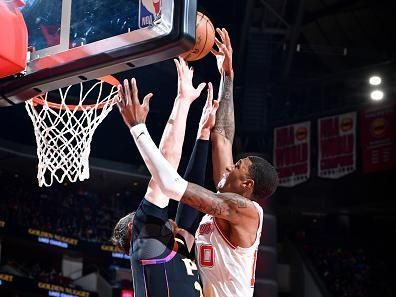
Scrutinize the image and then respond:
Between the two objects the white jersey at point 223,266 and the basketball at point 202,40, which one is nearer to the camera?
the white jersey at point 223,266

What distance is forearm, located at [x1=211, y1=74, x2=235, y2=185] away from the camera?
13.0 ft

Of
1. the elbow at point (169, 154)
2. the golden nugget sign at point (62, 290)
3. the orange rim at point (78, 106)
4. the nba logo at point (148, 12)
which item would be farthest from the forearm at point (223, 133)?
the golden nugget sign at point (62, 290)

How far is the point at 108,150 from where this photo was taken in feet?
52.9

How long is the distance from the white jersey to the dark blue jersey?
0.11m

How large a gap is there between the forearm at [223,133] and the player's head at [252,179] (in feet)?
1.44

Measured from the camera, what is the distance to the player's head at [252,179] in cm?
348

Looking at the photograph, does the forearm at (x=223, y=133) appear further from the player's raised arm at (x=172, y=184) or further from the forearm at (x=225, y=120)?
the player's raised arm at (x=172, y=184)

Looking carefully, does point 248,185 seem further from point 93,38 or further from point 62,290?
point 62,290

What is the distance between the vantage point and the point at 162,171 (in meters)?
3.12

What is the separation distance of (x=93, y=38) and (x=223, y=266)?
1.32m

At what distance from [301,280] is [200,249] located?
13.8 m

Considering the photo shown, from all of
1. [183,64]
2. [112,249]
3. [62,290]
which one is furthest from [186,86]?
[112,249]

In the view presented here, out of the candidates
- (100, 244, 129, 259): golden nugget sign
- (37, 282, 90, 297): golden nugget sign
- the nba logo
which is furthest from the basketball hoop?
(100, 244, 129, 259): golden nugget sign

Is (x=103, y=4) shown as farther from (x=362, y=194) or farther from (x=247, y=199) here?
(x=362, y=194)
